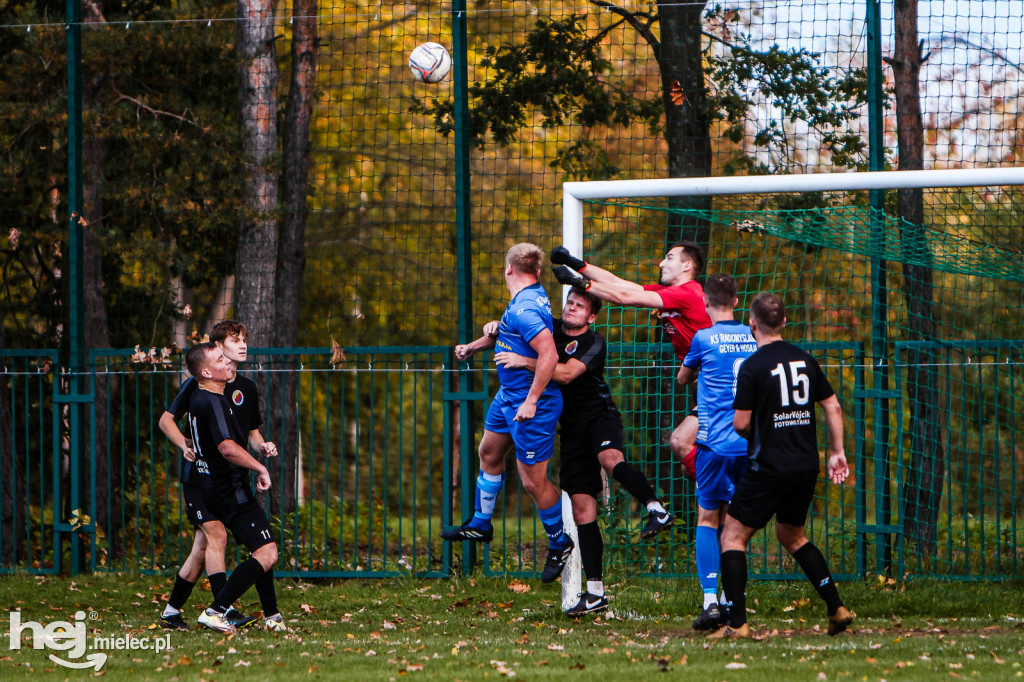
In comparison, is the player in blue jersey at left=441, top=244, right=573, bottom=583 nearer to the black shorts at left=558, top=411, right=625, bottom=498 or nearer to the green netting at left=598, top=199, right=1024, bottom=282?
the black shorts at left=558, top=411, right=625, bottom=498

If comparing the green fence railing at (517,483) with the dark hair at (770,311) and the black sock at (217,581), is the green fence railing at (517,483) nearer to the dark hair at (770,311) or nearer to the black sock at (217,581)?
the black sock at (217,581)

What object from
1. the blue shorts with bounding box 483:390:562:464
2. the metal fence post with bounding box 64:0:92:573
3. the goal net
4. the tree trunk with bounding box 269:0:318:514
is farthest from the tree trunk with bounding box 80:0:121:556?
the blue shorts with bounding box 483:390:562:464

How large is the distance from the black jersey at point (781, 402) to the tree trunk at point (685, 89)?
3.77 m

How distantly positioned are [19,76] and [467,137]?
5226 millimetres

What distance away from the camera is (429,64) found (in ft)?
27.0

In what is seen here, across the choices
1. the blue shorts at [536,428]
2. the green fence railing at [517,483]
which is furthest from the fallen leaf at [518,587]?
the blue shorts at [536,428]

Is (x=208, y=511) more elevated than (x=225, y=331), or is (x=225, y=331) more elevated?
(x=225, y=331)

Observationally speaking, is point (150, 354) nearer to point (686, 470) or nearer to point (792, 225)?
point (686, 470)

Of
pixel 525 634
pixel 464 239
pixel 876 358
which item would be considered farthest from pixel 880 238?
pixel 525 634

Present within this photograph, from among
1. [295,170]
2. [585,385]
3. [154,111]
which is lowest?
[585,385]

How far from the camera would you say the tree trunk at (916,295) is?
7973 mm

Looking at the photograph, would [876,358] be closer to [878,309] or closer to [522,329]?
[878,309]

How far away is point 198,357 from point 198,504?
0.89 meters

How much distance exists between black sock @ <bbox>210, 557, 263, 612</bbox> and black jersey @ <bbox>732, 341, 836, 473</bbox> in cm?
295
